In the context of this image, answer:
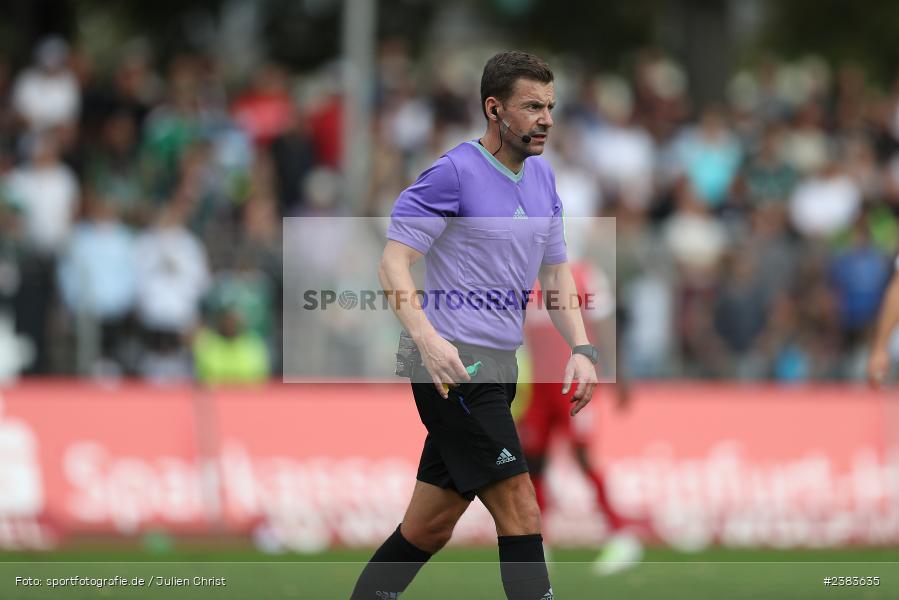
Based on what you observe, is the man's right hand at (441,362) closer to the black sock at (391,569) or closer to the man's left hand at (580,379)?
the man's left hand at (580,379)

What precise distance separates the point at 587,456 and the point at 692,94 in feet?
37.7

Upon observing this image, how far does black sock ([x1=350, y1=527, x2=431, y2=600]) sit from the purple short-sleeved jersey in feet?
3.19

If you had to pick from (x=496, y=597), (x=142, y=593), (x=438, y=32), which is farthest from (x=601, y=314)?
(x=438, y=32)

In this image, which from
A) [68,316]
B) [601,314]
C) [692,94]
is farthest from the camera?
[692,94]

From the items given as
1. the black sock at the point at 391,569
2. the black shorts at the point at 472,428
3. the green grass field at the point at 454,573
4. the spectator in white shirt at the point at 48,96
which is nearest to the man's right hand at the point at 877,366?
the green grass field at the point at 454,573

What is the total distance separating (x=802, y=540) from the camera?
1369 cm

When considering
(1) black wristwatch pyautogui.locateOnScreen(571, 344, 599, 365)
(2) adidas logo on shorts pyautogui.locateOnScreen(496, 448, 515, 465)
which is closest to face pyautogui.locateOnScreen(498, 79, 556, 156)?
(1) black wristwatch pyautogui.locateOnScreen(571, 344, 599, 365)

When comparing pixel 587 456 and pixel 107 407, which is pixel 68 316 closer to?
pixel 107 407

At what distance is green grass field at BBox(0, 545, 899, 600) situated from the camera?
939cm

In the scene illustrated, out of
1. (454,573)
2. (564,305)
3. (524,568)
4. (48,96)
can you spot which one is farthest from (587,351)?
(48,96)

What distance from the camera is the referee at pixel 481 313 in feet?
22.2

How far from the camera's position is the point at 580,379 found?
22.7 feet

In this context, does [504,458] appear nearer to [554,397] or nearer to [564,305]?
[564,305]

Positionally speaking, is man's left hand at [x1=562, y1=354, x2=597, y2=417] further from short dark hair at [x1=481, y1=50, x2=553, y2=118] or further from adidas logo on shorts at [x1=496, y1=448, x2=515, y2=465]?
short dark hair at [x1=481, y1=50, x2=553, y2=118]
